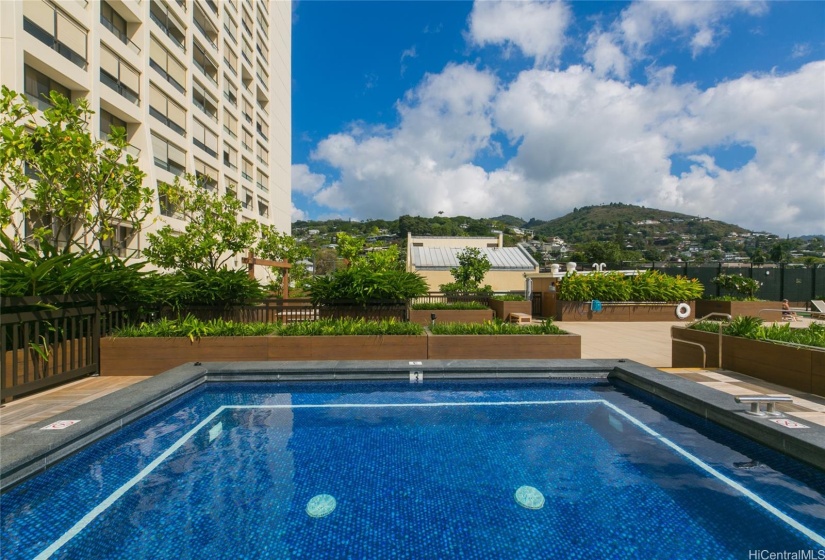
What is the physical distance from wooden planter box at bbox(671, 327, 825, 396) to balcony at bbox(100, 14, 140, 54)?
23.7 m

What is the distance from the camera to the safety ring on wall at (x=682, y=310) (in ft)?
56.3

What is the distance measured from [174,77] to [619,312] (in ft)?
85.2

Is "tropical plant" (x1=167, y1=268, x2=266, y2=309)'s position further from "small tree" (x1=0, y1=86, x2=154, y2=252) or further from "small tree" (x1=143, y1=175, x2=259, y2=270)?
"small tree" (x1=143, y1=175, x2=259, y2=270)

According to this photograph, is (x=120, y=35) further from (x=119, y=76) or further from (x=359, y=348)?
(x=359, y=348)

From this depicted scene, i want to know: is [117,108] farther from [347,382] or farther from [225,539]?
[225,539]

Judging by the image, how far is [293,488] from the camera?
3.53 m

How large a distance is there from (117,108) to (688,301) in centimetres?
2626

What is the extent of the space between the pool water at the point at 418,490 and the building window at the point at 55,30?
16.0 m

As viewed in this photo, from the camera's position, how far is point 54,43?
1435 centimetres

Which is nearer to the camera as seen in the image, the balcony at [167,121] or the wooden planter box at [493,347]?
the wooden planter box at [493,347]

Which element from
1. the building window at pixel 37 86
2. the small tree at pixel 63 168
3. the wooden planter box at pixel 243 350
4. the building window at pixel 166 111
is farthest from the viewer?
the building window at pixel 166 111

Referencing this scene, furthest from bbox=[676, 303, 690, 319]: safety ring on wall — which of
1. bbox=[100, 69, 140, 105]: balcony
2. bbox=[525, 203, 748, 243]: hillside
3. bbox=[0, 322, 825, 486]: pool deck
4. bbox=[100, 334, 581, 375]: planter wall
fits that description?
bbox=[525, 203, 748, 243]: hillside

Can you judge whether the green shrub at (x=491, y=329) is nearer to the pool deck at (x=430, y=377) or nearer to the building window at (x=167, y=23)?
the pool deck at (x=430, y=377)

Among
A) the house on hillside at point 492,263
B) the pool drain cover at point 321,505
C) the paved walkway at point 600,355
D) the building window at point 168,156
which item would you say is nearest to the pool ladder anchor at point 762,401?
the paved walkway at point 600,355
